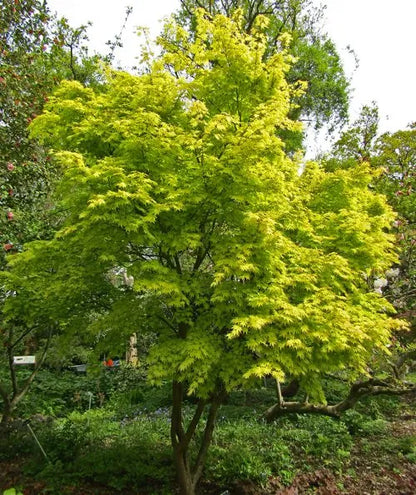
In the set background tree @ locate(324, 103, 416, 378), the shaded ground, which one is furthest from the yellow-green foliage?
background tree @ locate(324, 103, 416, 378)

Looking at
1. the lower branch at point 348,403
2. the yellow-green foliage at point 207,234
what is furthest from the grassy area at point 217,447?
the yellow-green foliage at point 207,234

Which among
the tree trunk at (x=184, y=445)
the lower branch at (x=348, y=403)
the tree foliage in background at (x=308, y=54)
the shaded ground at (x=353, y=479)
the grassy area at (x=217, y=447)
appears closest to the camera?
the tree trunk at (x=184, y=445)

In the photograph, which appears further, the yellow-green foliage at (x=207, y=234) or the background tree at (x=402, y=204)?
the background tree at (x=402, y=204)

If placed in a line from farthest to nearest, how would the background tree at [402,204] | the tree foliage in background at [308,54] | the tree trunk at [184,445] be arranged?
the tree foliage in background at [308,54]
the background tree at [402,204]
the tree trunk at [184,445]

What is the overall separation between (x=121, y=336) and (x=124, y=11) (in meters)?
11.1

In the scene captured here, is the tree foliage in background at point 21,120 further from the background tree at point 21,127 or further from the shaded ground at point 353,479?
the shaded ground at point 353,479

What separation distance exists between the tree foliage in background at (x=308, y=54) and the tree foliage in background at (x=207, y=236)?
10210 millimetres

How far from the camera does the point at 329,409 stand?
782 centimetres

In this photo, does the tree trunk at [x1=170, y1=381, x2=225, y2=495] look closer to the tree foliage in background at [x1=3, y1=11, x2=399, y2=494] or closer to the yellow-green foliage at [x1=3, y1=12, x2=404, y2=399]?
the tree foliage in background at [x1=3, y1=11, x2=399, y2=494]

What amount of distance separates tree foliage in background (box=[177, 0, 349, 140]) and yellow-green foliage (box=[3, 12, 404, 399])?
10.3m

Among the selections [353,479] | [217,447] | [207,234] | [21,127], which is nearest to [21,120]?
[21,127]

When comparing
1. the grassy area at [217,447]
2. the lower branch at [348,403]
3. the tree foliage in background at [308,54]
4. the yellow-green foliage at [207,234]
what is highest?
the tree foliage in background at [308,54]

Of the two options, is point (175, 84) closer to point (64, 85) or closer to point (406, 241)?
point (64, 85)

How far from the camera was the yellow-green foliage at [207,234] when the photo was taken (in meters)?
3.50
